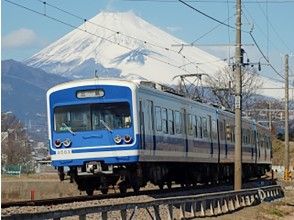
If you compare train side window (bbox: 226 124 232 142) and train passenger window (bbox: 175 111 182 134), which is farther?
train side window (bbox: 226 124 232 142)

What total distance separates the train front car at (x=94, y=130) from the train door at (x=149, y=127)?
81cm

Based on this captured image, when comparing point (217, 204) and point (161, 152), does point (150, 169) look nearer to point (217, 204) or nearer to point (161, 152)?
point (161, 152)

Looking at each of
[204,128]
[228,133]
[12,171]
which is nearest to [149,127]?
[204,128]

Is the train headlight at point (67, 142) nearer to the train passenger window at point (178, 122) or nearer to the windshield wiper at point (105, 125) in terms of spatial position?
the windshield wiper at point (105, 125)

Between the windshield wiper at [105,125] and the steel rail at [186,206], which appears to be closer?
the steel rail at [186,206]

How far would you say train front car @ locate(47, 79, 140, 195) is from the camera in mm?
20078

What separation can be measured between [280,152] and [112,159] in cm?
7568

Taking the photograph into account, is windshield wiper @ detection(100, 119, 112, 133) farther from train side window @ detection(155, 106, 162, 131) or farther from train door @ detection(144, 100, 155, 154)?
train side window @ detection(155, 106, 162, 131)

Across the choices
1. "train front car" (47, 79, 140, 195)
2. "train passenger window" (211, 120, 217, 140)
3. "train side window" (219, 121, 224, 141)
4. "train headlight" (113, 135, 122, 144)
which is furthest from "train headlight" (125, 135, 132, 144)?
"train side window" (219, 121, 224, 141)

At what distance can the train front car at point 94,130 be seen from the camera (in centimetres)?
2008

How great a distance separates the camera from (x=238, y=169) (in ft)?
85.8

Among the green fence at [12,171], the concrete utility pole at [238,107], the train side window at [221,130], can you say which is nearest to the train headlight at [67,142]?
the concrete utility pole at [238,107]

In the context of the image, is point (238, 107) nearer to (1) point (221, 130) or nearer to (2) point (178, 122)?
(2) point (178, 122)

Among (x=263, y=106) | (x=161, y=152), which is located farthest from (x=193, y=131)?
(x=263, y=106)
